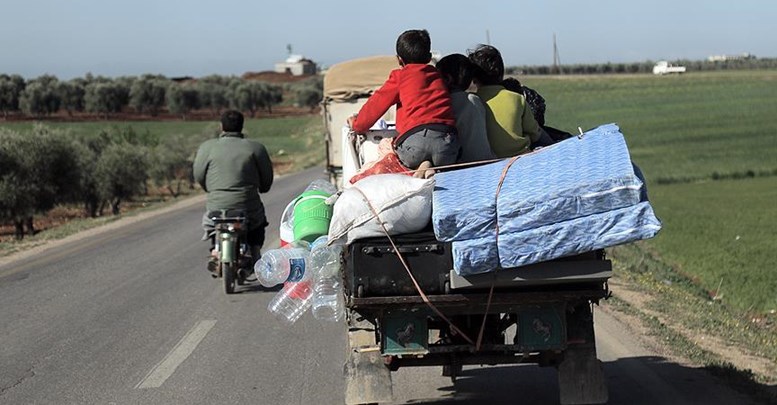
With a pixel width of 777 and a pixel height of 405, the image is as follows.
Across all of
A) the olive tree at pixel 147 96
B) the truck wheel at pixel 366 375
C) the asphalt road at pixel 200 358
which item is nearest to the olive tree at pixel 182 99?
the olive tree at pixel 147 96

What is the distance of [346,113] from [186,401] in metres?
10.6

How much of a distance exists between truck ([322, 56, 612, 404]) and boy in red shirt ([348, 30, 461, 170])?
736mm

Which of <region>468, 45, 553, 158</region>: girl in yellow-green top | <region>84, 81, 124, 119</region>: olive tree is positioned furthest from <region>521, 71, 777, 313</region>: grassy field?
<region>84, 81, 124, 119</region>: olive tree

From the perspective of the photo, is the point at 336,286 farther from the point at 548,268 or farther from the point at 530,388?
the point at 530,388

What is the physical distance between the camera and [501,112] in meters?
6.92

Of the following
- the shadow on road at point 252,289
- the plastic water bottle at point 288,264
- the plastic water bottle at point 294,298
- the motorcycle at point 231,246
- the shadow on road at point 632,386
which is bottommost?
the shadow on road at point 252,289

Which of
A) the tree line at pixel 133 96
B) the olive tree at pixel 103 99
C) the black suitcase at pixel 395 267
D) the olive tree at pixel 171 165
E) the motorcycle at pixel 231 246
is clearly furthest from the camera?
the olive tree at pixel 103 99

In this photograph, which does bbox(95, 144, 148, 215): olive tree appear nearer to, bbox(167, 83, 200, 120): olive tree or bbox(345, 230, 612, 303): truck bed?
bbox(345, 230, 612, 303): truck bed

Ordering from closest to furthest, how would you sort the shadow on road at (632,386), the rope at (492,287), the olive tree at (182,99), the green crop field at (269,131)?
the rope at (492,287), the shadow on road at (632,386), the green crop field at (269,131), the olive tree at (182,99)

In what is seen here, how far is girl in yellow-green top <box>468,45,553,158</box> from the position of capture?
22.7 feet

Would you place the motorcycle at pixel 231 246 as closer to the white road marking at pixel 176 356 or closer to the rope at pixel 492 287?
the white road marking at pixel 176 356

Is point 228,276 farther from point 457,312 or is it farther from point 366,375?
point 457,312

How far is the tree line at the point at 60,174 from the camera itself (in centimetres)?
3816

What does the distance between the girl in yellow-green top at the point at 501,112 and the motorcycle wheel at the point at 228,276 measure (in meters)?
6.36
